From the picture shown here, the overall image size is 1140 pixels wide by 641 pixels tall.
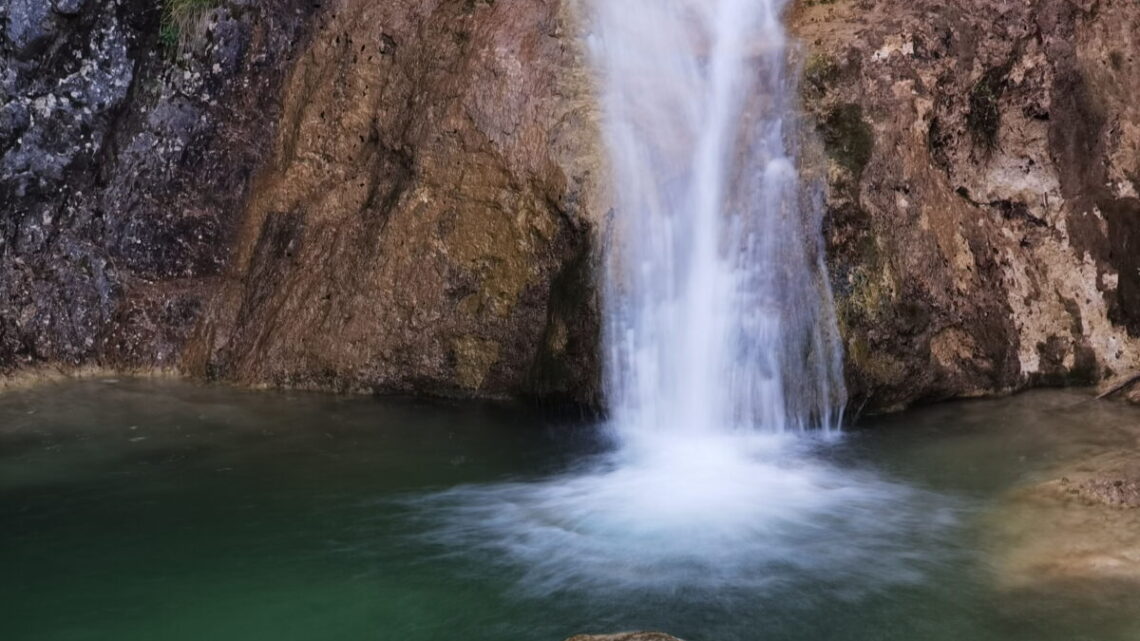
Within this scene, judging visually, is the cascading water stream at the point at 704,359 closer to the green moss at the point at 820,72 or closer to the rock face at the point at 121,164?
the green moss at the point at 820,72

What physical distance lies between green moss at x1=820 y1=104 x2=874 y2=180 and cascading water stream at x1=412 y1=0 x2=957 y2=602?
265 mm

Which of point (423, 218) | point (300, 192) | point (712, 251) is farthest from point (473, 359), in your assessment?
point (300, 192)

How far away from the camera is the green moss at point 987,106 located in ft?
24.8

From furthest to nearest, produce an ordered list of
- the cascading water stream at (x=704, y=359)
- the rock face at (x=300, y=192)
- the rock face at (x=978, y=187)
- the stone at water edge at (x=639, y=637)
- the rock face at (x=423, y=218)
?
the rock face at (x=300, y=192), the rock face at (x=423, y=218), the rock face at (x=978, y=187), the cascading water stream at (x=704, y=359), the stone at water edge at (x=639, y=637)

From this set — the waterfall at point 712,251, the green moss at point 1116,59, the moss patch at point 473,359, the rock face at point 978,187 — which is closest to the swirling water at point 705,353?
the waterfall at point 712,251

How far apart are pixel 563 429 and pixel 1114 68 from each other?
458 cm

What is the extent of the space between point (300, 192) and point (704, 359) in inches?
142

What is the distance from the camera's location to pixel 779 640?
420cm

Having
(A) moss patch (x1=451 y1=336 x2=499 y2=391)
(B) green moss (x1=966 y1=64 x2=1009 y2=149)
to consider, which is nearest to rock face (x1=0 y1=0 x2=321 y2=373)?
(A) moss patch (x1=451 y1=336 x2=499 y2=391)

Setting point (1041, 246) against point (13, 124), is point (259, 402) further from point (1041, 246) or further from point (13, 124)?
point (1041, 246)

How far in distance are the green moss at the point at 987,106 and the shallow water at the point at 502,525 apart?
1.87 metres

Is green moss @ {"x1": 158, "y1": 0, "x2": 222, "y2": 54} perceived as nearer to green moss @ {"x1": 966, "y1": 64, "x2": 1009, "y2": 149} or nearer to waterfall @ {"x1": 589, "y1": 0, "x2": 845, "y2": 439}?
waterfall @ {"x1": 589, "y1": 0, "x2": 845, "y2": 439}

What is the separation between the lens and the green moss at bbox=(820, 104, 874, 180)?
7.07 metres

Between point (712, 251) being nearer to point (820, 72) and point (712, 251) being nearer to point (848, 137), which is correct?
point (848, 137)
